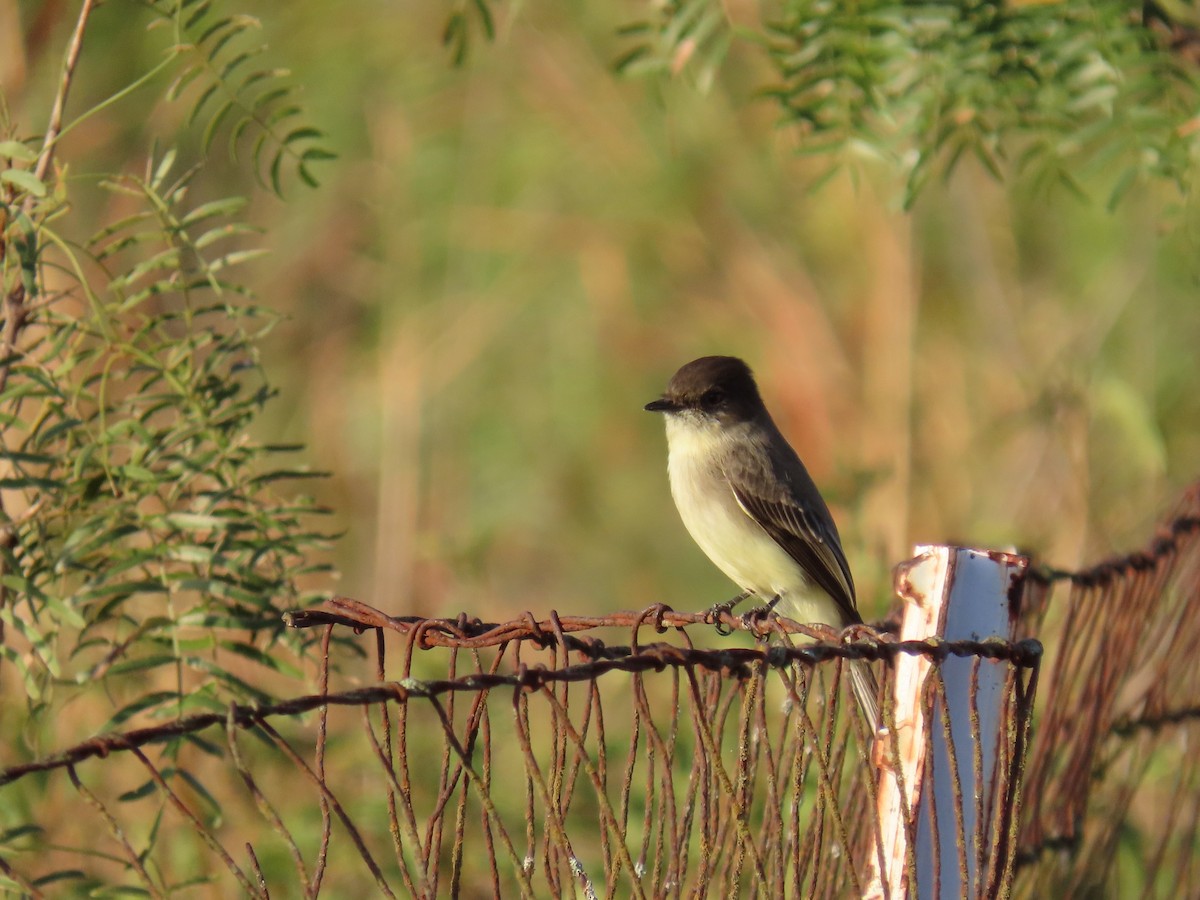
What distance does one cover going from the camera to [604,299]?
27.2 feet

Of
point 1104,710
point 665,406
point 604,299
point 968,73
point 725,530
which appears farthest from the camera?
point 604,299

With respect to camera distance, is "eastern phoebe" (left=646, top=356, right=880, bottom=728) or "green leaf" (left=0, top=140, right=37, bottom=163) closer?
"green leaf" (left=0, top=140, right=37, bottom=163)

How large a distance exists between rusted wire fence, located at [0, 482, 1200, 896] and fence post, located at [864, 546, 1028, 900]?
0.03 m

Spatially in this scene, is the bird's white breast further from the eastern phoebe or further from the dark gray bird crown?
the dark gray bird crown

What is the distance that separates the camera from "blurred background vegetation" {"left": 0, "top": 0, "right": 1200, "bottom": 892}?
21.5ft

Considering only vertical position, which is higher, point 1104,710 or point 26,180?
point 26,180

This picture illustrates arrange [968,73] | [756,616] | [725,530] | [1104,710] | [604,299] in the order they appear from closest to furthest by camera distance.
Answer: [1104,710]
[756,616]
[968,73]
[725,530]
[604,299]

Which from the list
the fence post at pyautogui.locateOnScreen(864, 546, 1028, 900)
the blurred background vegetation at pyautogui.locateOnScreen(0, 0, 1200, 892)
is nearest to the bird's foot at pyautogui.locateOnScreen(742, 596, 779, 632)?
the fence post at pyautogui.locateOnScreen(864, 546, 1028, 900)

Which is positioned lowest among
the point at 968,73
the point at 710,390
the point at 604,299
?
the point at 710,390

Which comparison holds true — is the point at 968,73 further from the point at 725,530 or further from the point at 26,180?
the point at 26,180

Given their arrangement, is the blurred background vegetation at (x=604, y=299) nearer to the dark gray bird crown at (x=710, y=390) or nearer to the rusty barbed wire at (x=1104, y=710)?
the dark gray bird crown at (x=710, y=390)

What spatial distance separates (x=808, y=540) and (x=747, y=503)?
208mm

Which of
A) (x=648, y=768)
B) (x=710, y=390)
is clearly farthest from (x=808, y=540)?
(x=648, y=768)

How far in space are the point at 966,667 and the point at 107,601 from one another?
1547 mm
